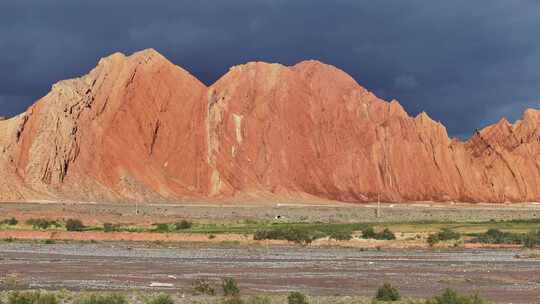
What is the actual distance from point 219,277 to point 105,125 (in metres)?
85.3

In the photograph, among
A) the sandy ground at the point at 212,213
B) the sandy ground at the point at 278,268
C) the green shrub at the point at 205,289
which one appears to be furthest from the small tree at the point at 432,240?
the green shrub at the point at 205,289

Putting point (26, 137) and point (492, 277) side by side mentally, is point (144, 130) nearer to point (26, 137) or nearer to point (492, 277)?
point (26, 137)

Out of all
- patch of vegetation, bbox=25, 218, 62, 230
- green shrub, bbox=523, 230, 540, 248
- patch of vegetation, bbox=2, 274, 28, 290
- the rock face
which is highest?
the rock face

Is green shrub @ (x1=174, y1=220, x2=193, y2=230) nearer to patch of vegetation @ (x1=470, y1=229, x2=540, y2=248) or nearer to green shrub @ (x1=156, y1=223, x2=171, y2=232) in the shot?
green shrub @ (x1=156, y1=223, x2=171, y2=232)

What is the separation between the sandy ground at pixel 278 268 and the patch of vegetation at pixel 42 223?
14.1 m

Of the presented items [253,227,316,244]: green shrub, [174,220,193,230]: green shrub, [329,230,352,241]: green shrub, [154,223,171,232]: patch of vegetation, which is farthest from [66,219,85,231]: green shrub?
[329,230,352,241]: green shrub

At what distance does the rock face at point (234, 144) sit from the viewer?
10675cm

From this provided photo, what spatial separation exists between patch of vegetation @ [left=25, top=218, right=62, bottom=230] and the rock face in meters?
35.1

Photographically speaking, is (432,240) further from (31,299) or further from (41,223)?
(31,299)

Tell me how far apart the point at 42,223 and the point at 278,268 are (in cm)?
3404

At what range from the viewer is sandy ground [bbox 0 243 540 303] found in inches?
1061

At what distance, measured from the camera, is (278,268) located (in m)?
34.4

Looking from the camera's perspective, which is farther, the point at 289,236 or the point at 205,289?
the point at 289,236

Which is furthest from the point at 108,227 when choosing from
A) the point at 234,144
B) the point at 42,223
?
the point at 234,144
